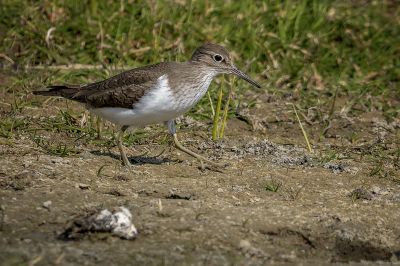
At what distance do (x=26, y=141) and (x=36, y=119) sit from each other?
71cm

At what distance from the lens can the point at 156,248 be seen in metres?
Result: 4.79

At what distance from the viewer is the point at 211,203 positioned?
559 cm

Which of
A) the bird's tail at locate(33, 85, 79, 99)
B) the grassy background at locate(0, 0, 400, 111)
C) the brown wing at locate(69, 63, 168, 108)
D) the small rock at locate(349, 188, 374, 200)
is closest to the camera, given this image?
the small rock at locate(349, 188, 374, 200)

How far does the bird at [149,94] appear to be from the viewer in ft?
21.1

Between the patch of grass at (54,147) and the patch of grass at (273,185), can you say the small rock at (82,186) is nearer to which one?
the patch of grass at (54,147)

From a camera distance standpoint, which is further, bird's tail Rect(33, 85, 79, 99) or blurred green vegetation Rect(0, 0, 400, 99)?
blurred green vegetation Rect(0, 0, 400, 99)

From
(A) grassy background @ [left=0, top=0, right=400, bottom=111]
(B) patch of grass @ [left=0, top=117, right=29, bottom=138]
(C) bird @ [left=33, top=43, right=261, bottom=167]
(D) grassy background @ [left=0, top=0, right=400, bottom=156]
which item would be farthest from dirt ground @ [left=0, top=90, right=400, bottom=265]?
(A) grassy background @ [left=0, top=0, right=400, bottom=111]

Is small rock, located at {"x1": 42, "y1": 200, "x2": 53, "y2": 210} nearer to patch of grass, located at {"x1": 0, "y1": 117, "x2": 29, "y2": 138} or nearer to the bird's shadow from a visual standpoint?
the bird's shadow

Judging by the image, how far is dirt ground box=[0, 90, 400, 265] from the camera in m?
4.79

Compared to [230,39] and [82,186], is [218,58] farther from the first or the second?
[230,39]

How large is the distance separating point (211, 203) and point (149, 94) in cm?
127

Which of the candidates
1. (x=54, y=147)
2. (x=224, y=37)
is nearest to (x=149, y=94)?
(x=54, y=147)

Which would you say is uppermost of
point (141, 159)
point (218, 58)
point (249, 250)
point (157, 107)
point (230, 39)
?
point (218, 58)

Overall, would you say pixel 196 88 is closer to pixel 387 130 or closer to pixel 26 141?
pixel 26 141
